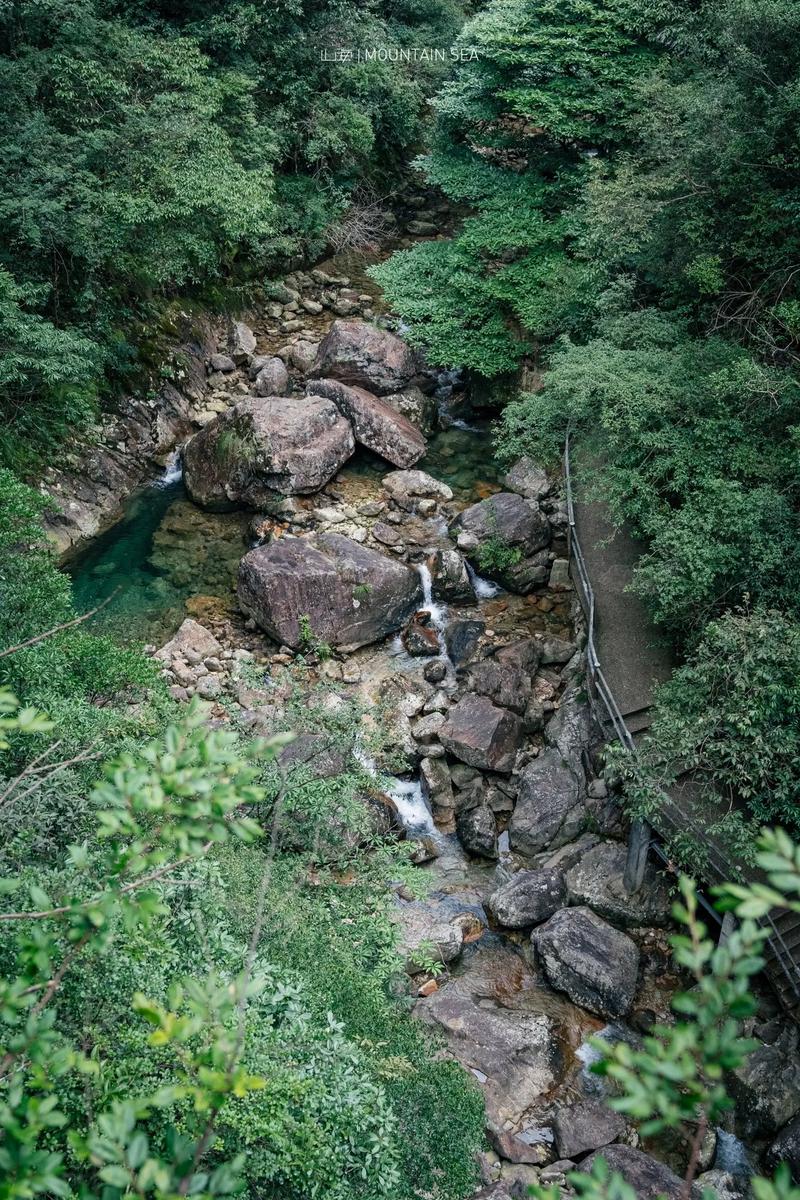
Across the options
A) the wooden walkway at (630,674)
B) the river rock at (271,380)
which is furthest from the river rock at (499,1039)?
the river rock at (271,380)

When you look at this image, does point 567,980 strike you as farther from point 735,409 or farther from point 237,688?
point 735,409

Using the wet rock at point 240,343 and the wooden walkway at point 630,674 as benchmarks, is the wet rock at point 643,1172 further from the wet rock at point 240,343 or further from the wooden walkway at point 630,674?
the wet rock at point 240,343

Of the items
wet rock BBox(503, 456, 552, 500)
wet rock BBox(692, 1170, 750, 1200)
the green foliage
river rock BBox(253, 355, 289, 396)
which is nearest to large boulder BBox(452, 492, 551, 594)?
wet rock BBox(503, 456, 552, 500)

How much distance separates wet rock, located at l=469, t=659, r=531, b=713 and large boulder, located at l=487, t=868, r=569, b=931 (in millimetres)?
3132

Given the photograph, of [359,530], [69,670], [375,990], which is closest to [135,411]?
[359,530]

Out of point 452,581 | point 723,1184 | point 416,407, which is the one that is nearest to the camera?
point 723,1184

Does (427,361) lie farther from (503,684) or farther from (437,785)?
(437,785)

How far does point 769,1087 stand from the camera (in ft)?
31.9

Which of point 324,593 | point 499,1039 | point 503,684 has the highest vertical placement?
point 503,684

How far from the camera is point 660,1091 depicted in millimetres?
2619

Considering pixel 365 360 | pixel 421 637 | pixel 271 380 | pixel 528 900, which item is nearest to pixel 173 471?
pixel 271 380

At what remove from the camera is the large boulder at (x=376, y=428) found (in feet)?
62.5

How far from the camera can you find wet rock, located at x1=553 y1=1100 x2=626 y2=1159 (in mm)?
9500

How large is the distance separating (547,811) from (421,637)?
13.8 feet
